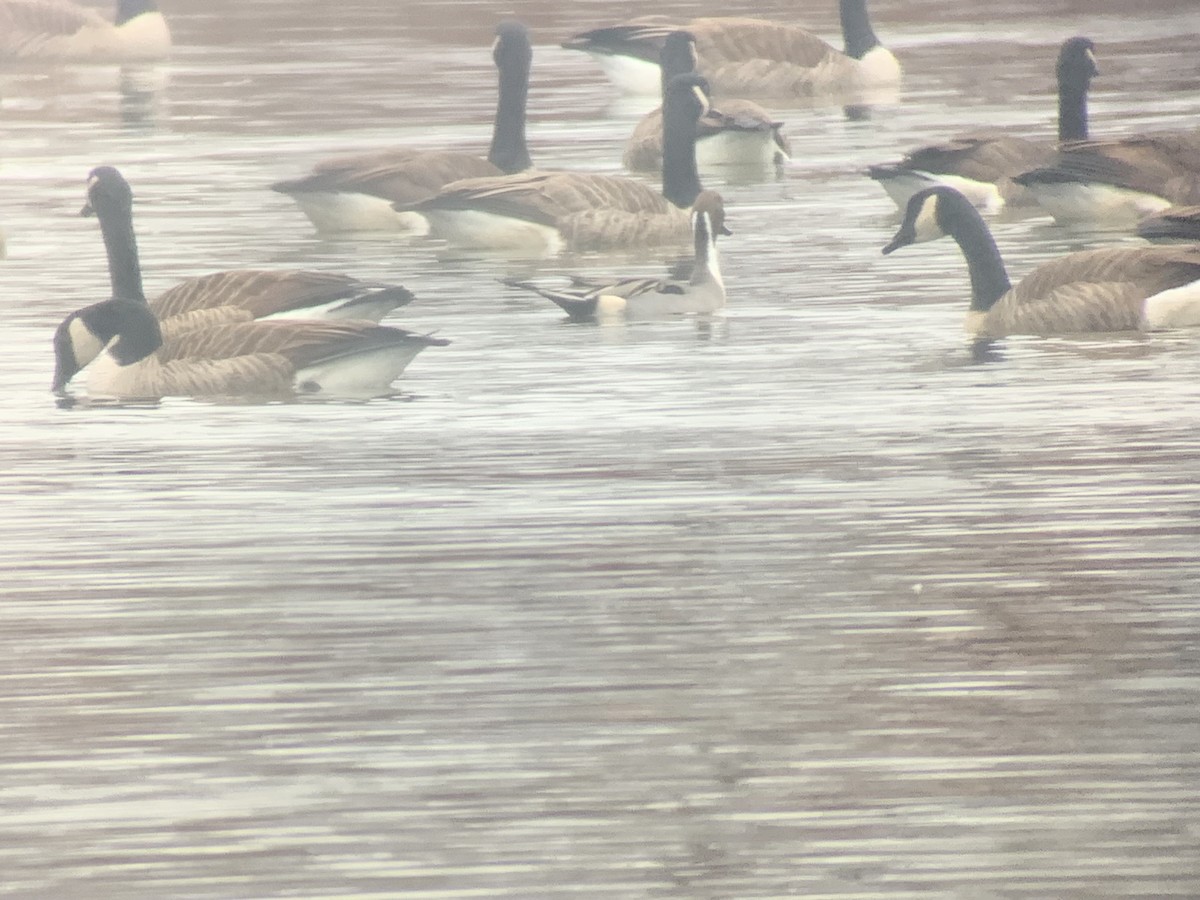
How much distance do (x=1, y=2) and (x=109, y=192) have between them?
23.3 m

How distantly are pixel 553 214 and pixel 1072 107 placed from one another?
492 centimetres

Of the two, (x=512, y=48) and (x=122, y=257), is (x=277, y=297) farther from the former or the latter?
(x=512, y=48)

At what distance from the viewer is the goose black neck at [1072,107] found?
19625 mm

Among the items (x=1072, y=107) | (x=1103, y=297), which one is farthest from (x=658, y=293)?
(x=1072, y=107)

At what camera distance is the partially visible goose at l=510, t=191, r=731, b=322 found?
13844 mm

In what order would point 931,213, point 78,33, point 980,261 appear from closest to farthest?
1. point 980,261
2. point 931,213
3. point 78,33

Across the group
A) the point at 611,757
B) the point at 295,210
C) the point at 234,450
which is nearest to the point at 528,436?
the point at 234,450

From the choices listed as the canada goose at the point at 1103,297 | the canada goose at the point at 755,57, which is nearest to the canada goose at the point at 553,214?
the canada goose at the point at 1103,297

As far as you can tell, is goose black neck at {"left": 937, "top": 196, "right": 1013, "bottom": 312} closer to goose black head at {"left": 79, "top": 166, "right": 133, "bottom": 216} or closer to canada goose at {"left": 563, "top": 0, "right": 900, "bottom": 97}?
goose black head at {"left": 79, "top": 166, "right": 133, "bottom": 216}

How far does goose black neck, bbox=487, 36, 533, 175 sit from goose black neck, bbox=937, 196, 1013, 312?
5.82m

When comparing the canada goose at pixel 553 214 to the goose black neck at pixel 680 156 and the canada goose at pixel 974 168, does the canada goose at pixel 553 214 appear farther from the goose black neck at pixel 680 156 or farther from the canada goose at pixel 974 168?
the canada goose at pixel 974 168

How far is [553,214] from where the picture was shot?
16812 millimetres

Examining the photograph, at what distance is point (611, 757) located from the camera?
6.51 m

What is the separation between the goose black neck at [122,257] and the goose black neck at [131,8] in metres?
21.9
